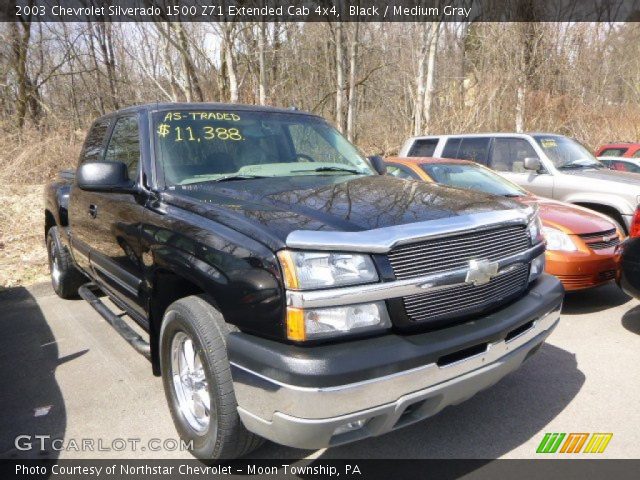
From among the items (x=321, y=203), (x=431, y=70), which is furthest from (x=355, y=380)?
(x=431, y=70)

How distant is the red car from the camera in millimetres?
11289

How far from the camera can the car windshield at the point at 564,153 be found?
7.43 meters

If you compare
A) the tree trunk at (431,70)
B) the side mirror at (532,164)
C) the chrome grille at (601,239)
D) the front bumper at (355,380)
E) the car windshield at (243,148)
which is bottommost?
the chrome grille at (601,239)

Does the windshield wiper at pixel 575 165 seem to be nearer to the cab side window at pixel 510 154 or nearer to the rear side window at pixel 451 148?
the cab side window at pixel 510 154

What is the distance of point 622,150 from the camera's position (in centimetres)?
1159

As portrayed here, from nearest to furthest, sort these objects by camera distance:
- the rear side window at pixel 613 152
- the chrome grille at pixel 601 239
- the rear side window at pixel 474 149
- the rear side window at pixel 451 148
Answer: the chrome grille at pixel 601 239 < the rear side window at pixel 474 149 < the rear side window at pixel 451 148 < the rear side window at pixel 613 152

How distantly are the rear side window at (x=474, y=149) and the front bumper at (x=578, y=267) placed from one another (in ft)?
12.2

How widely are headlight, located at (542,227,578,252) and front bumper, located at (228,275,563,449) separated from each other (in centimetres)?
268

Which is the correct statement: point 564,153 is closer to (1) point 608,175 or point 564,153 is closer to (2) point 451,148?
(1) point 608,175

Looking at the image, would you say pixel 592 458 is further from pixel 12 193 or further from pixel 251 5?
pixel 251 5

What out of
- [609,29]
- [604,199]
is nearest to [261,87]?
[604,199]

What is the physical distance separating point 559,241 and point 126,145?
3978mm

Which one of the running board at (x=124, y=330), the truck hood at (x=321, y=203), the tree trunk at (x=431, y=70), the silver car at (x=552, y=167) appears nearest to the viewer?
the truck hood at (x=321, y=203)

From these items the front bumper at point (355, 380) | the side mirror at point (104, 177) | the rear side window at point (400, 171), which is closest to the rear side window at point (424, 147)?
the rear side window at point (400, 171)
